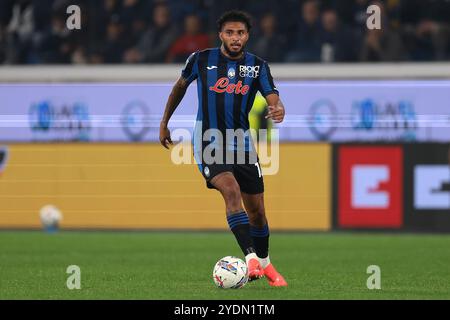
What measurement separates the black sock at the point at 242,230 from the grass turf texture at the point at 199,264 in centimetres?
31

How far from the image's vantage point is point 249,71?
8.70m

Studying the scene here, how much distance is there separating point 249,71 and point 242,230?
1.22m

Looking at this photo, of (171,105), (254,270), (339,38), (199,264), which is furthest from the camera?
(339,38)

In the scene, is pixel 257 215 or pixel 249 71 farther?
pixel 257 215

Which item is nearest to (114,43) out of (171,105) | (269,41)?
(269,41)

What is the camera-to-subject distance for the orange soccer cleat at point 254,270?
8.39m

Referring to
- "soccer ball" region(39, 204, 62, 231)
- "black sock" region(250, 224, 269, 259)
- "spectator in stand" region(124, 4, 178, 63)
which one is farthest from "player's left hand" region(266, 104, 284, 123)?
"spectator in stand" region(124, 4, 178, 63)

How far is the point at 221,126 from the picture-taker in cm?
867

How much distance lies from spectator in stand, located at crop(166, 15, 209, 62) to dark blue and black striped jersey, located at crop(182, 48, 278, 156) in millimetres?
9744

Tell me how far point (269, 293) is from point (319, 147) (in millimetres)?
9299

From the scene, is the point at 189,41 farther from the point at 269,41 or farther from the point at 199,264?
the point at 199,264

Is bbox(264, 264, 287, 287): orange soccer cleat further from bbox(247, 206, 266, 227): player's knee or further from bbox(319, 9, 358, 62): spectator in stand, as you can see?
bbox(319, 9, 358, 62): spectator in stand
